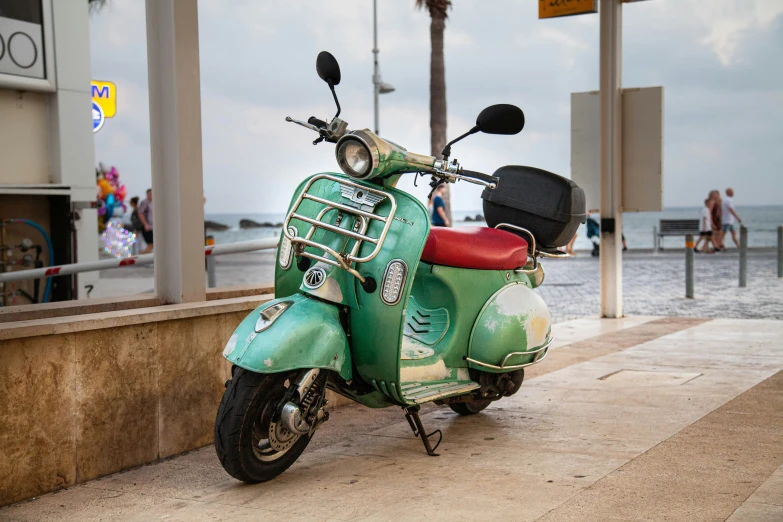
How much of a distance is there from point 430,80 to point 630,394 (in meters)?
18.9

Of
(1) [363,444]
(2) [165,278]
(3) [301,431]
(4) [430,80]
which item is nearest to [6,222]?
(2) [165,278]

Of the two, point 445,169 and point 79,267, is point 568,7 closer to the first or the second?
point 79,267

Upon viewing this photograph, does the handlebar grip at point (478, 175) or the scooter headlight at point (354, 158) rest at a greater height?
the scooter headlight at point (354, 158)

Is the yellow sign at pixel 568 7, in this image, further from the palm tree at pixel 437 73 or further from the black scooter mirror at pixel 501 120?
the palm tree at pixel 437 73

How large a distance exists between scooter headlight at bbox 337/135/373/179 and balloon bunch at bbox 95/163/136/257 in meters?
12.7

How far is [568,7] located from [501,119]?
6296mm

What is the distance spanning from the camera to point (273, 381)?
3902 millimetres

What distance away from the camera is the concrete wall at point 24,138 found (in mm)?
9055

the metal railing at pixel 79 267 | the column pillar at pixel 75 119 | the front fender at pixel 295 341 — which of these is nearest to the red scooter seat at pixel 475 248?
the front fender at pixel 295 341

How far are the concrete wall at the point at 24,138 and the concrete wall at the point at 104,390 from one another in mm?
4981

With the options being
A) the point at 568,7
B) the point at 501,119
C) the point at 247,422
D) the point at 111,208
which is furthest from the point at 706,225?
the point at 247,422

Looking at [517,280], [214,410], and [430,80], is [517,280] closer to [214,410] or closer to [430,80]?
[214,410]

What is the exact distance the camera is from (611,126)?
398 inches

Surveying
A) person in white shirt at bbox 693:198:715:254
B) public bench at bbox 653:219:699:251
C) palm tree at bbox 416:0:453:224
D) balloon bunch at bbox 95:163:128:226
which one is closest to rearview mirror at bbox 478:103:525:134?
balloon bunch at bbox 95:163:128:226
